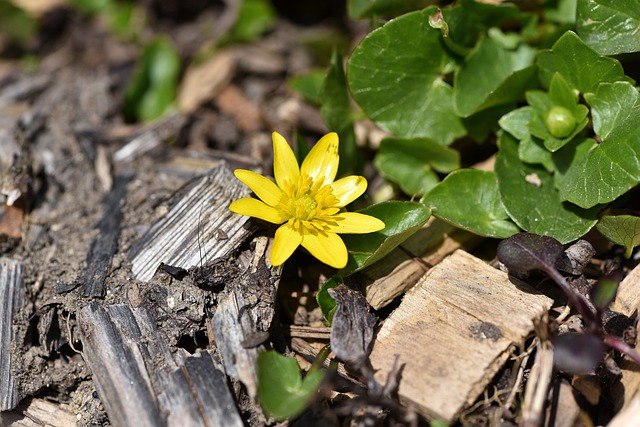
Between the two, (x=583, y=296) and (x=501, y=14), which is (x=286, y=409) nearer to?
(x=583, y=296)

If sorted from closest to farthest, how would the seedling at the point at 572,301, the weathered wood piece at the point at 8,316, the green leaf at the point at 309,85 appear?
1. the seedling at the point at 572,301
2. the weathered wood piece at the point at 8,316
3. the green leaf at the point at 309,85

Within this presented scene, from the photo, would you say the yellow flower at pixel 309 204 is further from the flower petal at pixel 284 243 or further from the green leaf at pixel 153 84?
the green leaf at pixel 153 84

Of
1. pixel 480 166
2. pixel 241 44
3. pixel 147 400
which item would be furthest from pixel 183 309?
pixel 241 44

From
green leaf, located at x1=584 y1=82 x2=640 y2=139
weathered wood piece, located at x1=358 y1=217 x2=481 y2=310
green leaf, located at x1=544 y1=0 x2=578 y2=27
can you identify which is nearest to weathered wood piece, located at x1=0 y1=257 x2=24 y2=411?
weathered wood piece, located at x1=358 y1=217 x2=481 y2=310

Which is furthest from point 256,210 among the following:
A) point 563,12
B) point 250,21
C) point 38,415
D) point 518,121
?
point 250,21

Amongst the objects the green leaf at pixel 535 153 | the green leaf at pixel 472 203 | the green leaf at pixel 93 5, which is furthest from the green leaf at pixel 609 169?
the green leaf at pixel 93 5
